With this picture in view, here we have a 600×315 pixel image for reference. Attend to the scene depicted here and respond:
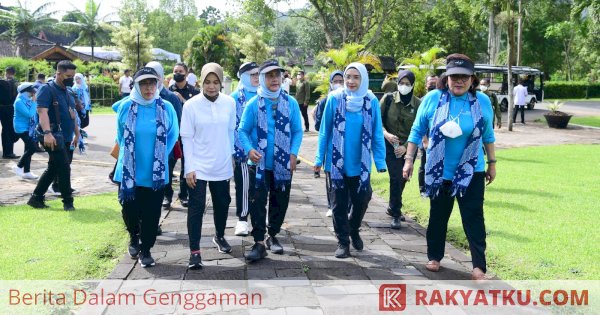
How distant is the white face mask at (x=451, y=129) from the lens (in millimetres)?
4863

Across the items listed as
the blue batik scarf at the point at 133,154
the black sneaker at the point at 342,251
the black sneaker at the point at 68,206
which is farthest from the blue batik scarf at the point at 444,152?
the black sneaker at the point at 68,206

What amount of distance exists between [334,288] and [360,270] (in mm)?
587

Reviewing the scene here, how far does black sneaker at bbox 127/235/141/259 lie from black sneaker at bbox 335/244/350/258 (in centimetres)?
182

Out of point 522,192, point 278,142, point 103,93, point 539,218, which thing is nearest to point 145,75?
point 278,142

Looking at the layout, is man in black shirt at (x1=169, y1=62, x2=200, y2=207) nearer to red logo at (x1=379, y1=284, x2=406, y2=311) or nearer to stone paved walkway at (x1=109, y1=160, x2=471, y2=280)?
stone paved walkway at (x1=109, y1=160, x2=471, y2=280)

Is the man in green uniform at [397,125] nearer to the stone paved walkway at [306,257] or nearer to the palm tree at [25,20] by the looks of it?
the stone paved walkway at [306,257]

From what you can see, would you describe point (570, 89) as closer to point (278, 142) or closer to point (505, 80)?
point (505, 80)

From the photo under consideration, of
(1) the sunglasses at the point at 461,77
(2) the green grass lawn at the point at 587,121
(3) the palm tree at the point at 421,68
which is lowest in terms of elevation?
(2) the green grass lawn at the point at 587,121

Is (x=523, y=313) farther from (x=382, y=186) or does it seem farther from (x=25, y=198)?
(x=25, y=198)

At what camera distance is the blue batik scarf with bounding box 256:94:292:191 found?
5582mm

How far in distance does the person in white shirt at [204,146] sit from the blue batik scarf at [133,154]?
0.62ft

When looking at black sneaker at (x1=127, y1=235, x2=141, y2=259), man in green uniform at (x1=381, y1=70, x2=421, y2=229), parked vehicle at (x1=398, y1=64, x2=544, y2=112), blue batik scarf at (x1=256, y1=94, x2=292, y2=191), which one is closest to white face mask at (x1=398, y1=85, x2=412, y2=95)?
man in green uniform at (x1=381, y1=70, x2=421, y2=229)

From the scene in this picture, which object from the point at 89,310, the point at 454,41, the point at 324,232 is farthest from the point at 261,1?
the point at 89,310

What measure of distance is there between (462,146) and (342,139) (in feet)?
3.70
